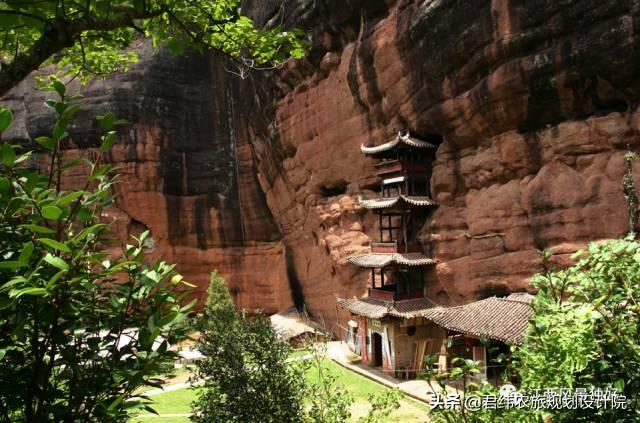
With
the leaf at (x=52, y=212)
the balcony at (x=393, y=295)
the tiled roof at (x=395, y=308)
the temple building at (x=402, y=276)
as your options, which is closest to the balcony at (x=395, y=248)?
the temple building at (x=402, y=276)

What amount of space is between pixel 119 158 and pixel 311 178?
13999 mm

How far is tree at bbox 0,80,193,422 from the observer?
2043 mm

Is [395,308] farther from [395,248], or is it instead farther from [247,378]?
[247,378]

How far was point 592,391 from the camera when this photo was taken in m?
3.15

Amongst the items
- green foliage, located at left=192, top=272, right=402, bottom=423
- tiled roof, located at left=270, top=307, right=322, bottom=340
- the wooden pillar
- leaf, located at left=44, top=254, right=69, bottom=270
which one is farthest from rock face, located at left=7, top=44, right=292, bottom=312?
leaf, located at left=44, top=254, right=69, bottom=270

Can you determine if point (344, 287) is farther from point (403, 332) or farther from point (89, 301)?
point (89, 301)

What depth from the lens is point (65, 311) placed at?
2.19 metres

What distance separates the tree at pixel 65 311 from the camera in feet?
6.70

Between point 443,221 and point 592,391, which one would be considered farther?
point 443,221

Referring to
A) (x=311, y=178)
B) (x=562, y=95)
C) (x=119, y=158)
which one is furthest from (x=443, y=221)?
(x=119, y=158)

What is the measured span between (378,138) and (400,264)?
5.75 metres

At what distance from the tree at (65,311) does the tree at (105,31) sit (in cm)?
71

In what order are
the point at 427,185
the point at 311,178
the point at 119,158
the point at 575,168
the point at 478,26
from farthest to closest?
the point at 119,158 < the point at 311,178 < the point at 427,185 < the point at 478,26 < the point at 575,168

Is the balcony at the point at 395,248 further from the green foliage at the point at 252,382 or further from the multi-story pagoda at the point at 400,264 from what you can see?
the green foliage at the point at 252,382
